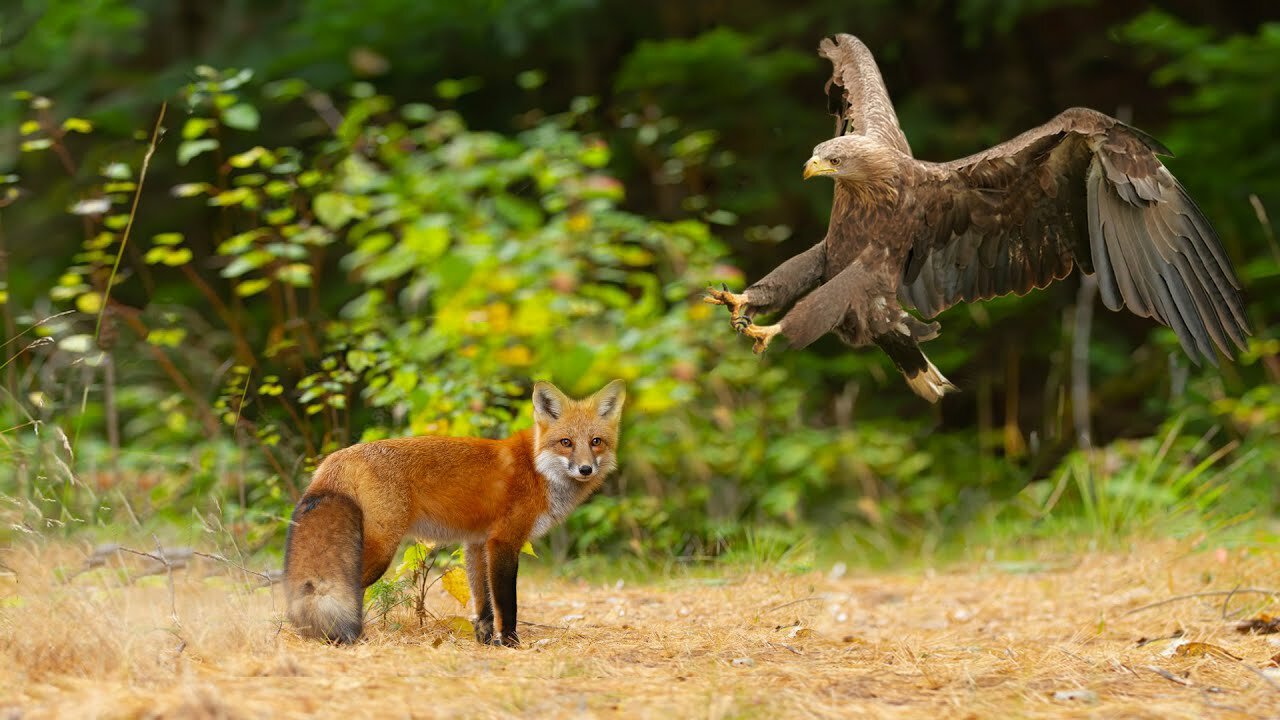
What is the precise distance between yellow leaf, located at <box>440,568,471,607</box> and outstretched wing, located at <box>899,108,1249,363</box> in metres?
1.93

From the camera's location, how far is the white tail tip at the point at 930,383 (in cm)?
424

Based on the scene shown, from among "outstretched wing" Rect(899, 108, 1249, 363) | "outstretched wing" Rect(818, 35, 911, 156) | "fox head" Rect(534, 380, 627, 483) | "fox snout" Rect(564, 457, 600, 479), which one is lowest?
"fox snout" Rect(564, 457, 600, 479)

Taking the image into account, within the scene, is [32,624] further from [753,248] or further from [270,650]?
[753,248]

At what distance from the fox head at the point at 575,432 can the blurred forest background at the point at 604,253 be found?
2.59 ft

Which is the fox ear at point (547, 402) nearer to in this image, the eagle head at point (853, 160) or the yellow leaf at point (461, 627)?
the yellow leaf at point (461, 627)

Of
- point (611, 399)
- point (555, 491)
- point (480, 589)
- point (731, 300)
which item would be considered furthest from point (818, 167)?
point (480, 589)

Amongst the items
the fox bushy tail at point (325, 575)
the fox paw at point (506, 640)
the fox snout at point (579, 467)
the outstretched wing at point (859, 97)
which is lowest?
the fox paw at point (506, 640)

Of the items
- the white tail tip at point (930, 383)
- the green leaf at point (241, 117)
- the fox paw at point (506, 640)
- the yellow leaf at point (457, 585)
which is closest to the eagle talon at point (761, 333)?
the white tail tip at point (930, 383)

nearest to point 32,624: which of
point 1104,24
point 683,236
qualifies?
point 683,236

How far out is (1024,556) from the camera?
6180 millimetres

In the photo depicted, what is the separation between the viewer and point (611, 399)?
4.13 meters

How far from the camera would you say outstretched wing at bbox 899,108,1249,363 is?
397 cm

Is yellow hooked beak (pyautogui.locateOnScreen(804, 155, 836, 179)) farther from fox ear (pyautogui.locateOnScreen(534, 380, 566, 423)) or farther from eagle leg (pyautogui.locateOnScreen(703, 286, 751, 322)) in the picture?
fox ear (pyautogui.locateOnScreen(534, 380, 566, 423))

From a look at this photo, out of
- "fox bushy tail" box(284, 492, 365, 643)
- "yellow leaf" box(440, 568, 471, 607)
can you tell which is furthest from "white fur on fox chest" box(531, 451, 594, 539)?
A: "fox bushy tail" box(284, 492, 365, 643)
